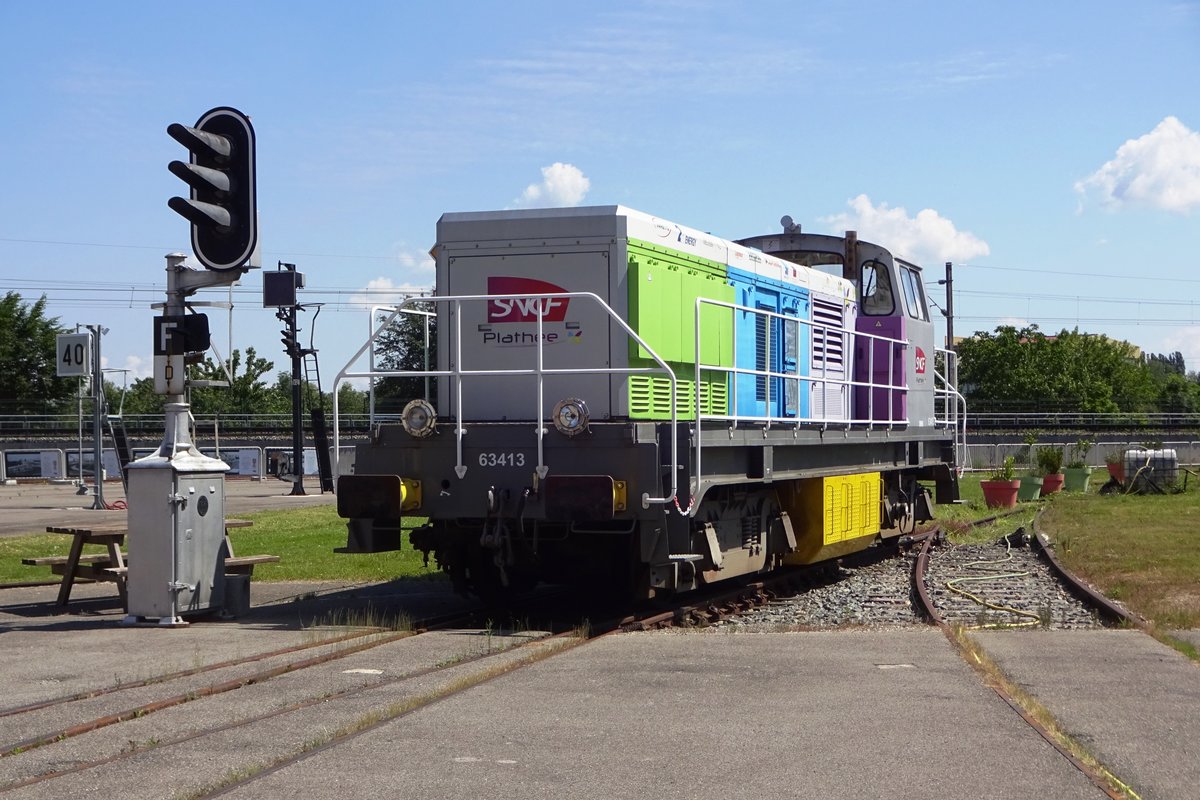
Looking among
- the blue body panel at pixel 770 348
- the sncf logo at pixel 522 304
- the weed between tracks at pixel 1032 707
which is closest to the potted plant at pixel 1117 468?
the blue body panel at pixel 770 348

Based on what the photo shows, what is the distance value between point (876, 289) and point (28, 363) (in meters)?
61.9

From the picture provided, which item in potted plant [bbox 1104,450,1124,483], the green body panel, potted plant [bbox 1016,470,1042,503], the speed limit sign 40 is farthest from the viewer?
Result: potted plant [bbox 1104,450,1124,483]

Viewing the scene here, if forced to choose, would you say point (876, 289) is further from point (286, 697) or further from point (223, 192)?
point (286, 697)

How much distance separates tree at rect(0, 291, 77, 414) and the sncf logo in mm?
62569

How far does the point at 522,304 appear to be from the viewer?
418 inches

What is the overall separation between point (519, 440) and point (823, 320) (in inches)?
210

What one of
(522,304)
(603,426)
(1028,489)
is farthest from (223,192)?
(1028,489)

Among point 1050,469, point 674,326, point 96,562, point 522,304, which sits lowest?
point 96,562

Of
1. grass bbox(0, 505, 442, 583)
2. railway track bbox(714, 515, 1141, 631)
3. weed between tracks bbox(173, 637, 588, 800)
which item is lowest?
grass bbox(0, 505, 442, 583)

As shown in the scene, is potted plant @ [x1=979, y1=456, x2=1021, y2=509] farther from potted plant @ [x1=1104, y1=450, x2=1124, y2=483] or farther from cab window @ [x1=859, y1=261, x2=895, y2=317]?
cab window @ [x1=859, y1=261, x2=895, y2=317]

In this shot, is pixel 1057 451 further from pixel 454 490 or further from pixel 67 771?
pixel 67 771

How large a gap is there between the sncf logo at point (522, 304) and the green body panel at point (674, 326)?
0.65 m

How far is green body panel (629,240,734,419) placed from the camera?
34.3ft

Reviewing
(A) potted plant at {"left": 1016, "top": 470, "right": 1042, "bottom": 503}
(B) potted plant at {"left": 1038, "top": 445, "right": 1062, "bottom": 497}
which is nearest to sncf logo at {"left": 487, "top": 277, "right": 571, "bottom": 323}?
(A) potted plant at {"left": 1016, "top": 470, "right": 1042, "bottom": 503}
